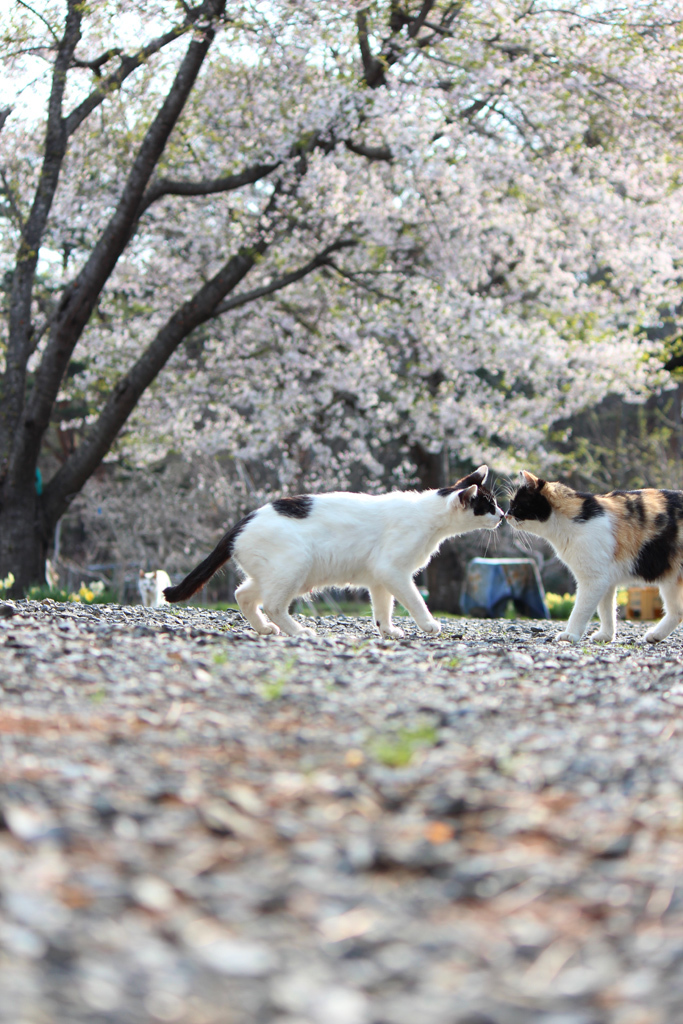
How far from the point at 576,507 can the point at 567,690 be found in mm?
3170

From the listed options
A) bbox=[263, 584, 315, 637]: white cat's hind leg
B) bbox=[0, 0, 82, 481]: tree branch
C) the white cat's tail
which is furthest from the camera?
bbox=[0, 0, 82, 481]: tree branch

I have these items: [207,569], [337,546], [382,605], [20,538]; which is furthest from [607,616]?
[20,538]

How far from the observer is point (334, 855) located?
1948 millimetres

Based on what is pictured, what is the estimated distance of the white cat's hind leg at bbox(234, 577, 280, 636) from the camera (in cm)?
587

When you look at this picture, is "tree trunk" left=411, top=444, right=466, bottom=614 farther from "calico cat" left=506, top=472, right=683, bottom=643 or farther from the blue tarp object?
"calico cat" left=506, top=472, right=683, bottom=643

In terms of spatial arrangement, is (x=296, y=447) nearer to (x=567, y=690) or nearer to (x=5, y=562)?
(x=5, y=562)

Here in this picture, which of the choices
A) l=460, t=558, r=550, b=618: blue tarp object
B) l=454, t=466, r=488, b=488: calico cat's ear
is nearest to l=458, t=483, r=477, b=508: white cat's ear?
l=454, t=466, r=488, b=488: calico cat's ear

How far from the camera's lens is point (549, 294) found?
15.8m

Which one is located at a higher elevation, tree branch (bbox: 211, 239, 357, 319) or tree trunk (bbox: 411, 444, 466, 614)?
tree branch (bbox: 211, 239, 357, 319)

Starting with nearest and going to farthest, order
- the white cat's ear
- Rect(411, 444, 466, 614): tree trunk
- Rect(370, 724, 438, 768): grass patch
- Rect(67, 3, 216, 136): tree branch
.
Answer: Rect(370, 724, 438, 768): grass patch → the white cat's ear → Rect(67, 3, 216, 136): tree branch → Rect(411, 444, 466, 614): tree trunk

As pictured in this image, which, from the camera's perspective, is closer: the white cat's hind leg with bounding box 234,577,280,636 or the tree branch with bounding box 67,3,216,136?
the white cat's hind leg with bounding box 234,577,280,636

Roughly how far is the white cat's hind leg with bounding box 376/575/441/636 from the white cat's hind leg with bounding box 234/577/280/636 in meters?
0.89

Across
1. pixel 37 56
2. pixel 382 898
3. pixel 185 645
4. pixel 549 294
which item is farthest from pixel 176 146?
pixel 382 898

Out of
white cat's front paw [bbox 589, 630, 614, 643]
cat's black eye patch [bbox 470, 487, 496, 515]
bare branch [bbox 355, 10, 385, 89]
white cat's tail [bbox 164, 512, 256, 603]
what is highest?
bare branch [bbox 355, 10, 385, 89]
